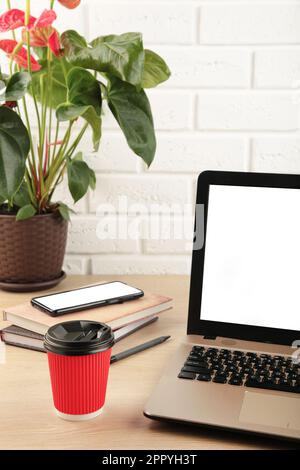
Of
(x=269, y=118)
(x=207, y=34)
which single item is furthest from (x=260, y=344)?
(x=207, y=34)

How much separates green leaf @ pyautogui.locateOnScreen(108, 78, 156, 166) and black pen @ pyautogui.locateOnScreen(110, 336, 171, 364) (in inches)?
12.3

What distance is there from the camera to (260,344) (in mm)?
869

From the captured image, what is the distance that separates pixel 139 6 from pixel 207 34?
0.16 metres

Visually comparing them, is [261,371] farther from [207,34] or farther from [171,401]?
[207,34]

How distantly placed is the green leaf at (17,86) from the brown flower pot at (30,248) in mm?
251

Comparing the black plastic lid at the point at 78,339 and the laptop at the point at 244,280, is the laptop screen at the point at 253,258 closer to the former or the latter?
the laptop at the point at 244,280

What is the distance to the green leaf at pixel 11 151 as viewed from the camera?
0.92 metres

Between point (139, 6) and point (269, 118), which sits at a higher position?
point (139, 6)

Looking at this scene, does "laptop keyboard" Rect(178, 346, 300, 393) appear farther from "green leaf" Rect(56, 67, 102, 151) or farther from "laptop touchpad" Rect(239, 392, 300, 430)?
"green leaf" Rect(56, 67, 102, 151)

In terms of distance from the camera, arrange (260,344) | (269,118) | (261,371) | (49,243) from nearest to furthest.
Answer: (261,371)
(260,344)
(49,243)
(269,118)

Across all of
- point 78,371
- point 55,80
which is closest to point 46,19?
point 55,80

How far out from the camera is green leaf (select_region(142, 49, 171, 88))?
110cm

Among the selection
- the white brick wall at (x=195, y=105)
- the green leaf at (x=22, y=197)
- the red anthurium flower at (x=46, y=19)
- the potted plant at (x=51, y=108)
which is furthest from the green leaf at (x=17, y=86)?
the white brick wall at (x=195, y=105)

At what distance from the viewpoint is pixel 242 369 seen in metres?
0.76
